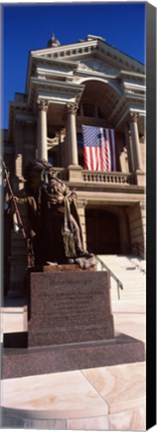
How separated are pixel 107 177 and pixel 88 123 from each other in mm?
6524

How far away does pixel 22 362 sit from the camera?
392 cm

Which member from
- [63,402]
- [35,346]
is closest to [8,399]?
[63,402]

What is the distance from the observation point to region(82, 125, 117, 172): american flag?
60.1 feet

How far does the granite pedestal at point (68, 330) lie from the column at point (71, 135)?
48.4 ft

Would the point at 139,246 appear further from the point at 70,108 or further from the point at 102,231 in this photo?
the point at 70,108

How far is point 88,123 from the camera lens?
78.1 feet

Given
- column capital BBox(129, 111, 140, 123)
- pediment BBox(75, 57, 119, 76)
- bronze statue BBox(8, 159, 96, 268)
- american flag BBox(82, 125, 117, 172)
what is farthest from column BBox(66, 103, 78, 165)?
bronze statue BBox(8, 159, 96, 268)

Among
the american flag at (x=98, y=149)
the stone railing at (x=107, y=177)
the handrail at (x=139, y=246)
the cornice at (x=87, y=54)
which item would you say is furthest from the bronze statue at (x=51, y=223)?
the cornice at (x=87, y=54)

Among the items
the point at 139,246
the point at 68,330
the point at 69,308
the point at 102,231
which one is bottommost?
the point at 68,330

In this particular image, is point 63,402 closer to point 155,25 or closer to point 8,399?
point 8,399

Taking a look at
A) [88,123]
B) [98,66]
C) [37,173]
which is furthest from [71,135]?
[37,173]

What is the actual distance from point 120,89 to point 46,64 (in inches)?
225

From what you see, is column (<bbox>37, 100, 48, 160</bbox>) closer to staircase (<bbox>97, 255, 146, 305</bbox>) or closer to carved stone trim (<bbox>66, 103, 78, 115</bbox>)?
carved stone trim (<bbox>66, 103, 78, 115</bbox>)

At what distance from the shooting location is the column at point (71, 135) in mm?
18891
